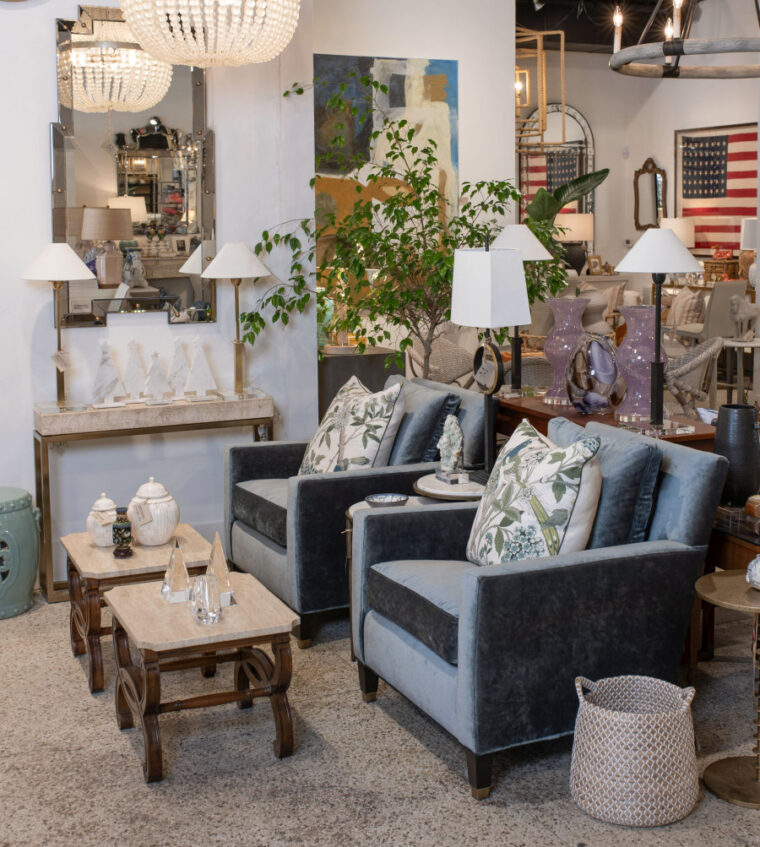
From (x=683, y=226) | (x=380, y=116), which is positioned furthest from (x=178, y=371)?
(x=683, y=226)

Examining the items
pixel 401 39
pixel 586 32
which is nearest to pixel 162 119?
pixel 401 39

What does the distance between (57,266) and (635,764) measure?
10.3 ft

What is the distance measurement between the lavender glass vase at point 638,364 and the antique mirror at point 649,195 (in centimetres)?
920

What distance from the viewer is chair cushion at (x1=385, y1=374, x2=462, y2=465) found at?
439 centimetres

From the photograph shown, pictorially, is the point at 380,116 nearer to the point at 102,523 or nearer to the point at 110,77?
the point at 110,77

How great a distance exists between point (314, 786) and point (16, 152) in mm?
3133

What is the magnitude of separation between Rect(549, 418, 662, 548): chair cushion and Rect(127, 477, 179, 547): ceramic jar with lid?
5.14 ft

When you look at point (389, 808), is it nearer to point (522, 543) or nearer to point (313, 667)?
point (522, 543)

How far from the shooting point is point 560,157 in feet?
43.0

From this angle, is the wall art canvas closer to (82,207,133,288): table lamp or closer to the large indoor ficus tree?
the large indoor ficus tree

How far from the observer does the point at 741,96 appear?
11836 millimetres

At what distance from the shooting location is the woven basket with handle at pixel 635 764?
2816mm

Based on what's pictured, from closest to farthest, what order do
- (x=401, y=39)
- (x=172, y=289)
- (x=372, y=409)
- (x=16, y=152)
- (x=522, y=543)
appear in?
(x=522, y=543), (x=372, y=409), (x=16, y=152), (x=172, y=289), (x=401, y=39)

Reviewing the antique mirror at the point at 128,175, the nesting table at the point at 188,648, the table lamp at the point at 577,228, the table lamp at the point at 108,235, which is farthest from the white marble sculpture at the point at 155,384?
the table lamp at the point at 577,228
